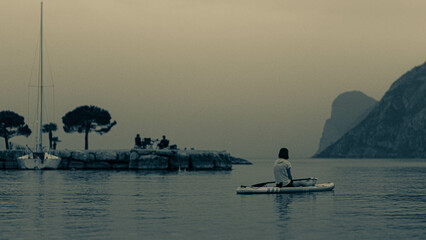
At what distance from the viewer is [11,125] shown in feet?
474

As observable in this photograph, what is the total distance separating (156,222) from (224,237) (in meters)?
4.23

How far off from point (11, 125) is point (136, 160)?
64.6 metres

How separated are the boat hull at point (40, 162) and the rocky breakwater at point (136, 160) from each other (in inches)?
57.9

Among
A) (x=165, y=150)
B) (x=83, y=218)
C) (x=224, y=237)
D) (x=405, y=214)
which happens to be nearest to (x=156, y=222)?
(x=83, y=218)

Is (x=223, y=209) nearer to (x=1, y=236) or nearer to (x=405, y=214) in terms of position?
(x=405, y=214)

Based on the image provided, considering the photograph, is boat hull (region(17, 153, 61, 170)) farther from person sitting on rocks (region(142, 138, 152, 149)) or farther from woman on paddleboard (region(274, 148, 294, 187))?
woman on paddleboard (region(274, 148, 294, 187))

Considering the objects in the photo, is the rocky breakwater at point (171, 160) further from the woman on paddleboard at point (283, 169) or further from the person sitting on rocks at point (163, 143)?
the woman on paddleboard at point (283, 169)

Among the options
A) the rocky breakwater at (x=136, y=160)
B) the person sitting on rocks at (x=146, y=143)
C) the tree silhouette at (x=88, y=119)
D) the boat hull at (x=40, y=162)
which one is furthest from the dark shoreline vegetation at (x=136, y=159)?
the tree silhouette at (x=88, y=119)

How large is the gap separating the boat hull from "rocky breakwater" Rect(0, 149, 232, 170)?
1471 mm

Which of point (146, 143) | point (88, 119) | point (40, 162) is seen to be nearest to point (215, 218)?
point (146, 143)

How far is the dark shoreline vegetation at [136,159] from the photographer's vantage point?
295ft

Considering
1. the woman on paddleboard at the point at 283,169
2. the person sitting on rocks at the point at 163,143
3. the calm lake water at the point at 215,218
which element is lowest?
the calm lake water at the point at 215,218

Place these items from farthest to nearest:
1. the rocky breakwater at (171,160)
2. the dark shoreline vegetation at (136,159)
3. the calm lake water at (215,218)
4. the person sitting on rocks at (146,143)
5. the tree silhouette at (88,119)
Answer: the tree silhouette at (88,119) < the person sitting on rocks at (146,143) < the dark shoreline vegetation at (136,159) < the rocky breakwater at (171,160) < the calm lake water at (215,218)

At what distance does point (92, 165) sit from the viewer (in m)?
93.9
